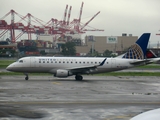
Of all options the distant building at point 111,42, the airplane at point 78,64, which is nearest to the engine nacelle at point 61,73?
the airplane at point 78,64

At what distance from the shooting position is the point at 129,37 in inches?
7338

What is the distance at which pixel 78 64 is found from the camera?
4128 centimetres

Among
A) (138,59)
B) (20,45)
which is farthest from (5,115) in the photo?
(20,45)

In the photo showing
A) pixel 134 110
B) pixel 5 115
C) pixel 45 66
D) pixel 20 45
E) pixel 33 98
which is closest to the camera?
pixel 5 115

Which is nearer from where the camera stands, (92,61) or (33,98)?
(33,98)

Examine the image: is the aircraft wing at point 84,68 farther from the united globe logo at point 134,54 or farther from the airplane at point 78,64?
the united globe logo at point 134,54

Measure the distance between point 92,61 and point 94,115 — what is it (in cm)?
2585

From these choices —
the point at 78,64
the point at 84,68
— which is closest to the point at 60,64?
the point at 78,64

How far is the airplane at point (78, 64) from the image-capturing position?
39.4 m

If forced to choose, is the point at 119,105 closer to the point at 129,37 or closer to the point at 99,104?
the point at 99,104

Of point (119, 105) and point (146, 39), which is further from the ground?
point (146, 39)

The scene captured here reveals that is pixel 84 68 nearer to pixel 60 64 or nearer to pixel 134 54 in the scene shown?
pixel 60 64

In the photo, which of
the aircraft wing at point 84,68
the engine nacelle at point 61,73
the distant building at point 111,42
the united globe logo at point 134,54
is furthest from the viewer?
the distant building at point 111,42

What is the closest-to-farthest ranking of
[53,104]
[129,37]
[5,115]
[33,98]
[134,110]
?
[5,115], [134,110], [53,104], [33,98], [129,37]
